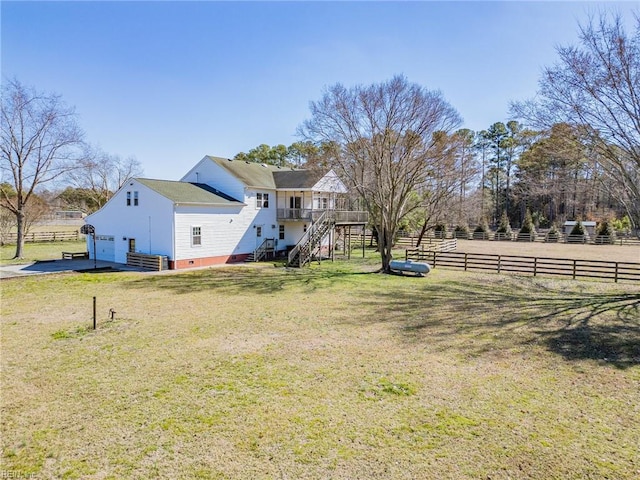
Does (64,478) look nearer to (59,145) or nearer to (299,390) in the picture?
(299,390)

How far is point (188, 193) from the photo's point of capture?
22.5 meters

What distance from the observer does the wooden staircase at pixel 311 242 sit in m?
23.2

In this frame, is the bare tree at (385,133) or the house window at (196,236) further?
the house window at (196,236)

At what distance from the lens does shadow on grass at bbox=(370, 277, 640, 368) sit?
28.8 ft

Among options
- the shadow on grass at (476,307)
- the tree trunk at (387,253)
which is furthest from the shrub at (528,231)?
the tree trunk at (387,253)

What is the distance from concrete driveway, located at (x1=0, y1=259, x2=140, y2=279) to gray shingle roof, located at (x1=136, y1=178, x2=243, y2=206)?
4.51 metres

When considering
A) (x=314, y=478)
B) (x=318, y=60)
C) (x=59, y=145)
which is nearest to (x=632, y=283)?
Answer: (x=318, y=60)

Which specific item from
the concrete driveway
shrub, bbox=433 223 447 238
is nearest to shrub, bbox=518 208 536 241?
shrub, bbox=433 223 447 238

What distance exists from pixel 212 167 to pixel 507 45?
18.5m

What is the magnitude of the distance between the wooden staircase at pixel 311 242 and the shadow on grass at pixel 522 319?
9221 mm

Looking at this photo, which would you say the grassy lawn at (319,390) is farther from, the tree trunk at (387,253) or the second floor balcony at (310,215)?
the second floor balcony at (310,215)

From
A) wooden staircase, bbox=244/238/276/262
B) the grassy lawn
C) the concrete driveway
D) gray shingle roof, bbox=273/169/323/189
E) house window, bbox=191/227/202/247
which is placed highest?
gray shingle roof, bbox=273/169/323/189

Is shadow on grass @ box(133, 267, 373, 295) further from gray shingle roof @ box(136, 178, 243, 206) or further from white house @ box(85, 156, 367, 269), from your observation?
gray shingle roof @ box(136, 178, 243, 206)

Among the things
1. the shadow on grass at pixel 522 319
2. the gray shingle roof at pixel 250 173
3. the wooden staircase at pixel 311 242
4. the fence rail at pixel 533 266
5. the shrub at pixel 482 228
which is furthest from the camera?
the shrub at pixel 482 228
